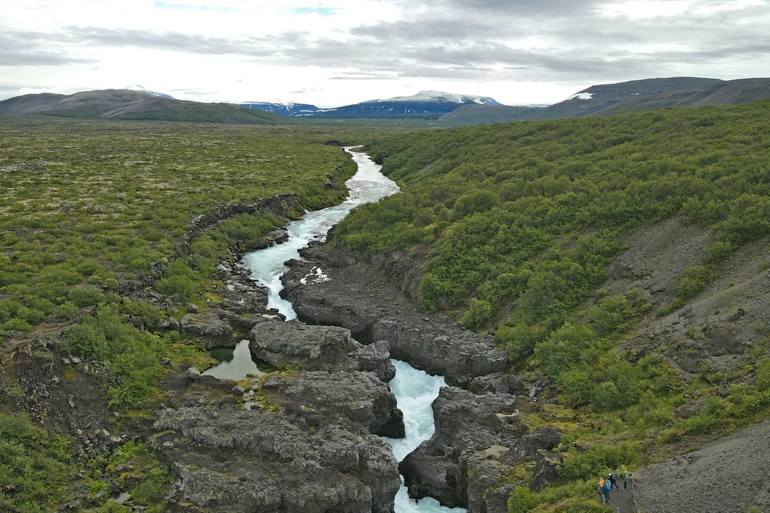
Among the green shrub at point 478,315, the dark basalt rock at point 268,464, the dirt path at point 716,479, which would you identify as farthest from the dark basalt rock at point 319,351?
the dirt path at point 716,479

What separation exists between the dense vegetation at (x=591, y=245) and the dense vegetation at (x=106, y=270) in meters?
17.4

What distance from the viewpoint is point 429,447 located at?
91.4 ft

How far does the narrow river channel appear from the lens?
28477mm

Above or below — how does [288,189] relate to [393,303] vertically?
above

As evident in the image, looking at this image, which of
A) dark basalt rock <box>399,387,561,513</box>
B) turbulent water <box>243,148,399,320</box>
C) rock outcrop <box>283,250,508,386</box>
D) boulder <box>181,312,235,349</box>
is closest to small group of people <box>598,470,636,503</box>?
dark basalt rock <box>399,387,561,513</box>

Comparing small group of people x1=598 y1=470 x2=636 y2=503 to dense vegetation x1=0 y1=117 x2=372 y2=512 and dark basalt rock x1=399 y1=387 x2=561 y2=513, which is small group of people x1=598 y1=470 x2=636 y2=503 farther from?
dense vegetation x1=0 y1=117 x2=372 y2=512

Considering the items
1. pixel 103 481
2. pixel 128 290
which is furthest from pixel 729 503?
pixel 128 290

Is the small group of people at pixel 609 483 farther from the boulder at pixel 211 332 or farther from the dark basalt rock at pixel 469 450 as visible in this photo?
the boulder at pixel 211 332

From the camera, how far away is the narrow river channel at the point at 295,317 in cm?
2848

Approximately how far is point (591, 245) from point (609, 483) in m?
23.2

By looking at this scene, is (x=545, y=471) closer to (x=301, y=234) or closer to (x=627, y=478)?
(x=627, y=478)

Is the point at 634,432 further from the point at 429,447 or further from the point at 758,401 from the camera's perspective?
the point at 429,447

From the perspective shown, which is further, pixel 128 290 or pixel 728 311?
pixel 128 290

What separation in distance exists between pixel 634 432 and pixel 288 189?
64104 mm
